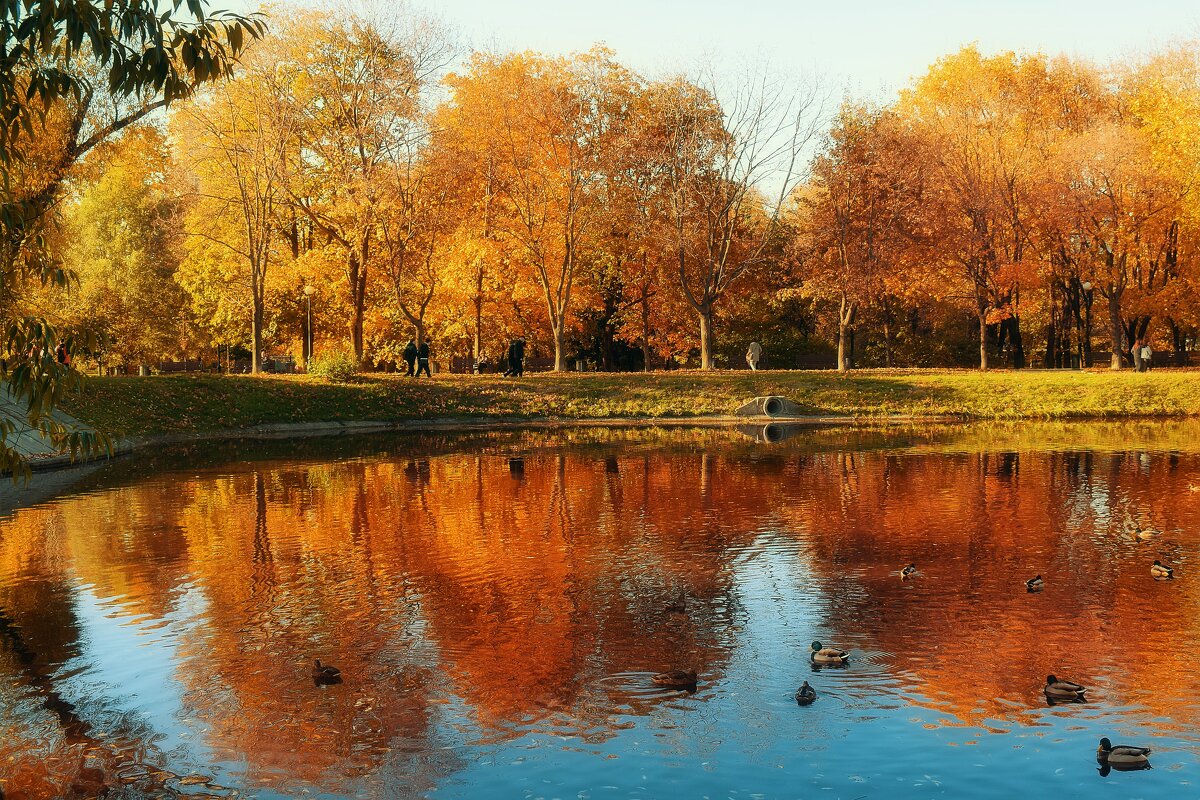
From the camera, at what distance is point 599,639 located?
1194 cm

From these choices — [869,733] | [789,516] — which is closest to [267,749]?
[869,733]

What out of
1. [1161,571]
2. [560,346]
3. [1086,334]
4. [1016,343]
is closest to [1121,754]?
[1161,571]

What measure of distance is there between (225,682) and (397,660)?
1709 millimetres

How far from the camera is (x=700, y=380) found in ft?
157

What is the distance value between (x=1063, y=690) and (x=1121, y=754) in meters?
1.43

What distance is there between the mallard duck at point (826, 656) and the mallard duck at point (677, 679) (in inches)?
54.6

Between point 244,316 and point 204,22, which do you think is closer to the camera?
point 204,22

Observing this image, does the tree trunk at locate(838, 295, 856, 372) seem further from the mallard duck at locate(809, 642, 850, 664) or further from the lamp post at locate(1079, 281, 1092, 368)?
the mallard duck at locate(809, 642, 850, 664)

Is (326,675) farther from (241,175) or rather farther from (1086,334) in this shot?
(1086,334)

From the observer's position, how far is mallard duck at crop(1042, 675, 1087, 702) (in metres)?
9.73

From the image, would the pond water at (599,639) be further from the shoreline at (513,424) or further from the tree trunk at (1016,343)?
the tree trunk at (1016,343)

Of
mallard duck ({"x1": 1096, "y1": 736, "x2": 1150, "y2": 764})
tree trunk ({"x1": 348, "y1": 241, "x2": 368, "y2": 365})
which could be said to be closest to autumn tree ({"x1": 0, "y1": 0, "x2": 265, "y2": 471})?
mallard duck ({"x1": 1096, "y1": 736, "x2": 1150, "y2": 764})

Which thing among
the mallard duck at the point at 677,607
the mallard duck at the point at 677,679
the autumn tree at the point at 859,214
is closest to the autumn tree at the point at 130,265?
the autumn tree at the point at 859,214

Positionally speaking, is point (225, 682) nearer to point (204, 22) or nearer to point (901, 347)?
point (204, 22)
